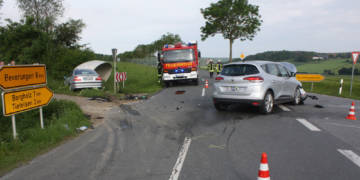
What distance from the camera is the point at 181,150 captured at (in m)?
5.24

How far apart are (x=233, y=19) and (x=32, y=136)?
124 feet

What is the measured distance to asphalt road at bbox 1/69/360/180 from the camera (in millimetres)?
4145

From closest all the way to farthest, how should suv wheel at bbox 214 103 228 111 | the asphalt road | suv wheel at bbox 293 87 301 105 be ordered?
the asphalt road → suv wheel at bbox 214 103 228 111 → suv wheel at bbox 293 87 301 105

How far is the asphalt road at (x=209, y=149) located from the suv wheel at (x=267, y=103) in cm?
25

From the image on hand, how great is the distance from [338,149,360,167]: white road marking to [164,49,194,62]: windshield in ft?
46.0

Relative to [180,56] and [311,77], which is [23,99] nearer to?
[180,56]

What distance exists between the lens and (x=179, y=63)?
1838cm

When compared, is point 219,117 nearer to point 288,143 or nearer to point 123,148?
point 288,143

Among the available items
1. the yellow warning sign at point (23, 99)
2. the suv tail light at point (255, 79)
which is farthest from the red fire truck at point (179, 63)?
the yellow warning sign at point (23, 99)

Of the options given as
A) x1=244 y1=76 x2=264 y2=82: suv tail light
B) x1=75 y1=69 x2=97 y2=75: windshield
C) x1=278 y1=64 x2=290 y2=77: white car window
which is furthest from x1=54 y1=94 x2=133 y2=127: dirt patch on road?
x1=278 y1=64 x2=290 y2=77: white car window

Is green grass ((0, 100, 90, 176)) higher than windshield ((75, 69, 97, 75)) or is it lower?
lower

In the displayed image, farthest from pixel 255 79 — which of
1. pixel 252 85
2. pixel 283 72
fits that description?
Answer: pixel 283 72

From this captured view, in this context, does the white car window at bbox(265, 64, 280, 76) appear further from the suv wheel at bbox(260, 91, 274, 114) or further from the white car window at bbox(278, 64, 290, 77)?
the suv wheel at bbox(260, 91, 274, 114)

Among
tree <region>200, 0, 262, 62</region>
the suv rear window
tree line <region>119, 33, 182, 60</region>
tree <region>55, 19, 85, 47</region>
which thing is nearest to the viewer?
the suv rear window
